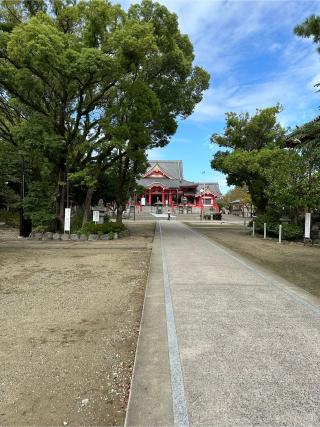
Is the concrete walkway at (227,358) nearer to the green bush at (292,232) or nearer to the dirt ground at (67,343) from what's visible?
the dirt ground at (67,343)

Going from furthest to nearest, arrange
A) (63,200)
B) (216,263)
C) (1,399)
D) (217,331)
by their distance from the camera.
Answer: (63,200), (216,263), (217,331), (1,399)

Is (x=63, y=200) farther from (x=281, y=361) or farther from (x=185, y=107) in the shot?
(x=281, y=361)

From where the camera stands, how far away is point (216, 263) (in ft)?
35.3

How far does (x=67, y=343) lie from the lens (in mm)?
4586

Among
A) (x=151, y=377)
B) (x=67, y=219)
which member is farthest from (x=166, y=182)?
(x=151, y=377)

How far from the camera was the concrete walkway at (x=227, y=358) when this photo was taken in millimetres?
2973

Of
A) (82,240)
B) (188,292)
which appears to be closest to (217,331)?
(188,292)

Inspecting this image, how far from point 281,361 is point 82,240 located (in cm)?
1500

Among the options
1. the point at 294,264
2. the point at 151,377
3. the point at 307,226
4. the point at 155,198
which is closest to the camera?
the point at 151,377

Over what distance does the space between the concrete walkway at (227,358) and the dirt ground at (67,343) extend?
0.24 metres

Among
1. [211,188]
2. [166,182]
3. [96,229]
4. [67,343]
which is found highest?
[166,182]

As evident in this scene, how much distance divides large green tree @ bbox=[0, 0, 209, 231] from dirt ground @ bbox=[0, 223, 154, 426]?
951 cm

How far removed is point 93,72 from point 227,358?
14.5 m

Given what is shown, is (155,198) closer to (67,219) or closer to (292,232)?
(67,219)
